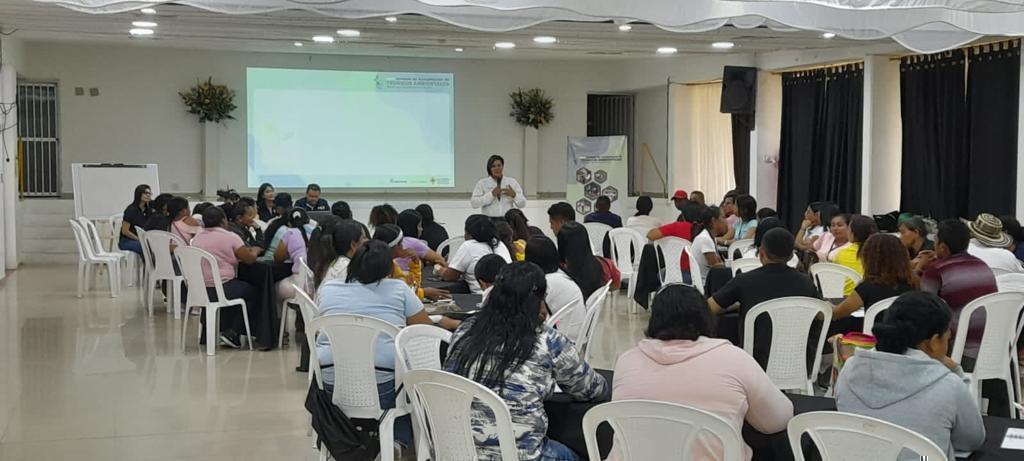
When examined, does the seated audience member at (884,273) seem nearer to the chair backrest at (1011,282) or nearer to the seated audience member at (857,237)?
the chair backrest at (1011,282)

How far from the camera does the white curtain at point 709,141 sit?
49.9 feet

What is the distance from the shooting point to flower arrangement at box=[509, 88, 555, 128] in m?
16.8

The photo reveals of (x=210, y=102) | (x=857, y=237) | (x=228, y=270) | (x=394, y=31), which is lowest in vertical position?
(x=228, y=270)

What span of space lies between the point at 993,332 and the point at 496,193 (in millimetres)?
6173

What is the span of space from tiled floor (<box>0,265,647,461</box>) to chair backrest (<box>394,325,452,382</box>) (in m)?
1.18

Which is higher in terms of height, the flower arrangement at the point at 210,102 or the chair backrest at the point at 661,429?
the flower arrangement at the point at 210,102

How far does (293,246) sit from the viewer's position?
310 inches

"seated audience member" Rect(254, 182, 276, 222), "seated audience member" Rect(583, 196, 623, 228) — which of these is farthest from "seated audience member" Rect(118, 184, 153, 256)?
"seated audience member" Rect(583, 196, 623, 228)

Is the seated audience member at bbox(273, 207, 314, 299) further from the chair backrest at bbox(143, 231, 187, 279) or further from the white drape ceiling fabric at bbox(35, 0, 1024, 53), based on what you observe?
the white drape ceiling fabric at bbox(35, 0, 1024, 53)

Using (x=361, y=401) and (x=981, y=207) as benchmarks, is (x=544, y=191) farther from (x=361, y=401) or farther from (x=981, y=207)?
(x=361, y=401)

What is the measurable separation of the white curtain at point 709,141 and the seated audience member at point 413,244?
26.5ft

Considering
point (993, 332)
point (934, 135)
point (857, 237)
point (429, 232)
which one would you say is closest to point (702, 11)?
point (993, 332)

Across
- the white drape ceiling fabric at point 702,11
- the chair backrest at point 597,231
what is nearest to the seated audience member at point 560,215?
the chair backrest at point 597,231

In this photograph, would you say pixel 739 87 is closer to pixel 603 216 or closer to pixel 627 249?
pixel 603 216
